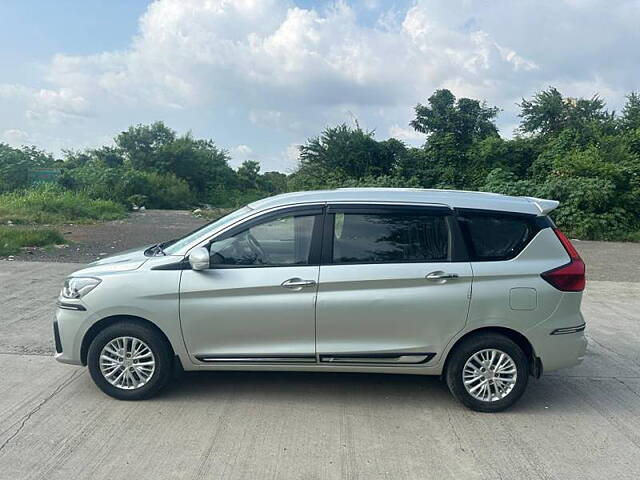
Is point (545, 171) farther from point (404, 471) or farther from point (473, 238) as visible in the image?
point (404, 471)

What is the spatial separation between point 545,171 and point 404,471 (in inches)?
857

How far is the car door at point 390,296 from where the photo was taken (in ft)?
14.2

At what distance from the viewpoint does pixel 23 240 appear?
12.7 meters

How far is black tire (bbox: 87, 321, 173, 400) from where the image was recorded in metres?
4.42

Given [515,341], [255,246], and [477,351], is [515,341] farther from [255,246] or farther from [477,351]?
[255,246]

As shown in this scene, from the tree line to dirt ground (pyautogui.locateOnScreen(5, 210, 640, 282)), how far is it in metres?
2.10

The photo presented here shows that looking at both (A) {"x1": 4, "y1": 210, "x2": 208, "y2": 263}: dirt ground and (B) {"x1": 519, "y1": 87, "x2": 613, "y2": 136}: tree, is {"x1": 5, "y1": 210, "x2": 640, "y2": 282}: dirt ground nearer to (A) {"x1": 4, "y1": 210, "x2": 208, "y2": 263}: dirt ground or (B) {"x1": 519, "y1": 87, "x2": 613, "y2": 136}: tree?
(A) {"x1": 4, "y1": 210, "x2": 208, "y2": 263}: dirt ground

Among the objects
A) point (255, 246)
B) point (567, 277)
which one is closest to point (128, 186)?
point (255, 246)

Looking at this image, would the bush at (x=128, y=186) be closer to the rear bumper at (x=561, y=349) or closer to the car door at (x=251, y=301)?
the car door at (x=251, y=301)

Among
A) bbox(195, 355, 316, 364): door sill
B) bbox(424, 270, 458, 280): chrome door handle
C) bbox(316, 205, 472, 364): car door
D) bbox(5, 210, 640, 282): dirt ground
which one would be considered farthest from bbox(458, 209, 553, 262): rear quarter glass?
bbox(5, 210, 640, 282): dirt ground

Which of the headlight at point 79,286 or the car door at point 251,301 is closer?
the car door at point 251,301

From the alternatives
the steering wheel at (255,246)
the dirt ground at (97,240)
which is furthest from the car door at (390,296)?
the dirt ground at (97,240)

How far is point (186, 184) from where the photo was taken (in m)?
43.9

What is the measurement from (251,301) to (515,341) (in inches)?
89.3
